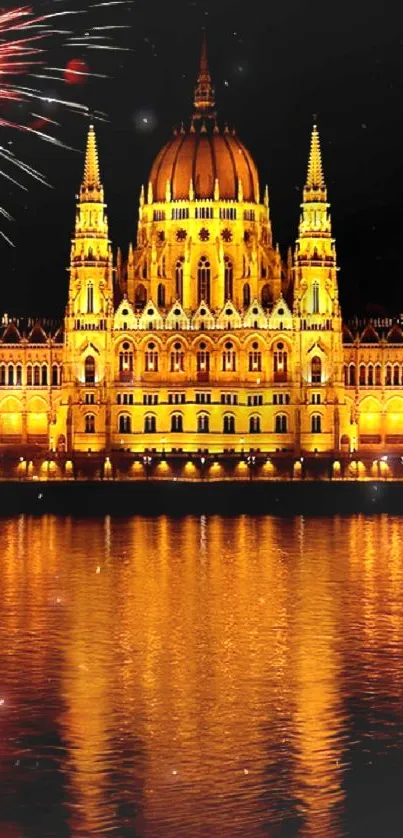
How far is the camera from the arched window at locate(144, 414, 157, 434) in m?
150

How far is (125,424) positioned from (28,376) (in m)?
11.4

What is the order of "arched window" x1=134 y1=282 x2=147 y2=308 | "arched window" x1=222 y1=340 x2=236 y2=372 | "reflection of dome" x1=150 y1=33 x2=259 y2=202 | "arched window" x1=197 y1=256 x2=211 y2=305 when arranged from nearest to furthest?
"arched window" x1=222 y1=340 x2=236 y2=372 → "arched window" x1=134 y1=282 x2=147 y2=308 → "arched window" x1=197 y1=256 x2=211 y2=305 → "reflection of dome" x1=150 y1=33 x2=259 y2=202

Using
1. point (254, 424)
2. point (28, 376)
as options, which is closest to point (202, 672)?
point (254, 424)

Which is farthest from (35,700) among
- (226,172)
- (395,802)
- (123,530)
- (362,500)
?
(226,172)

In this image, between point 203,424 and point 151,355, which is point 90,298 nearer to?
point 151,355

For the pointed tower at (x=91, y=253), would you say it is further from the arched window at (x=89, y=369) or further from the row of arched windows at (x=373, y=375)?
the row of arched windows at (x=373, y=375)

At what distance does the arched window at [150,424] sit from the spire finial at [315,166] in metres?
21.8

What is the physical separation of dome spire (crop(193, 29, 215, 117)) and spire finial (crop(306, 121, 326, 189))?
11425mm

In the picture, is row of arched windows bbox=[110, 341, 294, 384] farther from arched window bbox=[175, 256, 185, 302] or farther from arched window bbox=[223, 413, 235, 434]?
arched window bbox=[175, 256, 185, 302]

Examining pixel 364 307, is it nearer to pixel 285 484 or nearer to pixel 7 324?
pixel 7 324

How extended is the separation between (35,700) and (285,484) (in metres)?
72.7

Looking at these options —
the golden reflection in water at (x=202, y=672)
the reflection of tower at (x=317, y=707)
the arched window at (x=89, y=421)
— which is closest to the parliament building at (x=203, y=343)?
the arched window at (x=89, y=421)

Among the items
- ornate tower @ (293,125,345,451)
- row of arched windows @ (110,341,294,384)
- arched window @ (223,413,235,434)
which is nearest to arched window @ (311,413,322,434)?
ornate tower @ (293,125,345,451)

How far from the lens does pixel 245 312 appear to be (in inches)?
5974
